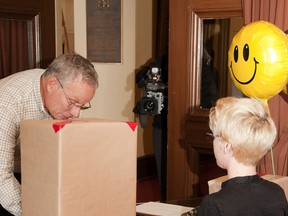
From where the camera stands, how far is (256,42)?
182 centimetres

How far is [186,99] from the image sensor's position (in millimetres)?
2965

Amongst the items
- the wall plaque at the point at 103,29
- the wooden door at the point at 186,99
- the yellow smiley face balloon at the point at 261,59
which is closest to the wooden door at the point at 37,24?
the wall plaque at the point at 103,29

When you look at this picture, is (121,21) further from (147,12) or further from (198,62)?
(198,62)

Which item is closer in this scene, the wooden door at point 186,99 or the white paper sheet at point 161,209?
the white paper sheet at point 161,209

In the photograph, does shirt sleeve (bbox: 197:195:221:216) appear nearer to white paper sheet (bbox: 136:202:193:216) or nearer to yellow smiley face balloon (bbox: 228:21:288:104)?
white paper sheet (bbox: 136:202:193:216)

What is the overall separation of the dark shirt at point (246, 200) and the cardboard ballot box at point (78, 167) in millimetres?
245

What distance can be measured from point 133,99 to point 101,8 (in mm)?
933

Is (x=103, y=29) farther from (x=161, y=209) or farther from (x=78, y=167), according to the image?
(x=78, y=167)

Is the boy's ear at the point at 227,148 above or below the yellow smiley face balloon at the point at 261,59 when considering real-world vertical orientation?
below

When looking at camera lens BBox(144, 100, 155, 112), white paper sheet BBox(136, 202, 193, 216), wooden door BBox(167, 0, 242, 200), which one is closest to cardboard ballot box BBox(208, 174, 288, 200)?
white paper sheet BBox(136, 202, 193, 216)

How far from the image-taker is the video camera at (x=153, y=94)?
3217 millimetres

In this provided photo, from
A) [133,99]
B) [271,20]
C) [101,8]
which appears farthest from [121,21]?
[271,20]

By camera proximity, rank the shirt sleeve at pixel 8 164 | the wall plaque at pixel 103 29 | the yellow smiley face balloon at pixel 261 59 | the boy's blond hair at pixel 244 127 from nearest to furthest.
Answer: the boy's blond hair at pixel 244 127, the shirt sleeve at pixel 8 164, the yellow smiley face balloon at pixel 261 59, the wall plaque at pixel 103 29

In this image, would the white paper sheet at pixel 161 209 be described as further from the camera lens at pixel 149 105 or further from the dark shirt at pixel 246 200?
the camera lens at pixel 149 105
